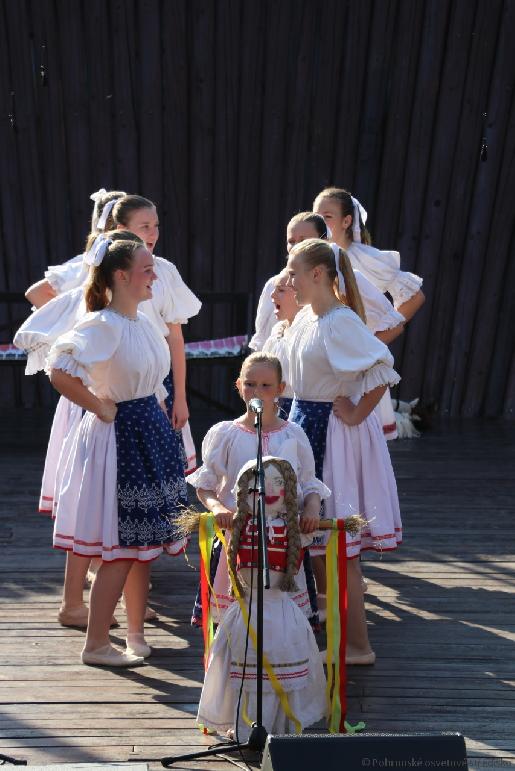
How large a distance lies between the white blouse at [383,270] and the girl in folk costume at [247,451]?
64.5 inches

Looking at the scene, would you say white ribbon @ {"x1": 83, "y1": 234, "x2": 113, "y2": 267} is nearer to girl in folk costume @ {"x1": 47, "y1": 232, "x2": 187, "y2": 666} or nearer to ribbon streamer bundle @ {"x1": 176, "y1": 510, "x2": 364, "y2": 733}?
girl in folk costume @ {"x1": 47, "y1": 232, "x2": 187, "y2": 666}

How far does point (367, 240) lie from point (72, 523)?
1829 mm

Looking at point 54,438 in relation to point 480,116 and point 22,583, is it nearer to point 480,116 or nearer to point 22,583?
point 22,583

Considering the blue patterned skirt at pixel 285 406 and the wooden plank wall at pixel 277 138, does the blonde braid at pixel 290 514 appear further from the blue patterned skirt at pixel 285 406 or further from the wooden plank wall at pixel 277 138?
the wooden plank wall at pixel 277 138

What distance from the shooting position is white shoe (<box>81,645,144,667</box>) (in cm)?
439

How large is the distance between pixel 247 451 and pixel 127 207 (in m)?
1.43

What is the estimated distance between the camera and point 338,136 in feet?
29.8

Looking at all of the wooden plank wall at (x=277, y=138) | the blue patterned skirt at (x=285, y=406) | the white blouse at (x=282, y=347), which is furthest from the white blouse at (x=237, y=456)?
the wooden plank wall at (x=277, y=138)

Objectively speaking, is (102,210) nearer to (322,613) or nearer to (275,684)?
(322,613)

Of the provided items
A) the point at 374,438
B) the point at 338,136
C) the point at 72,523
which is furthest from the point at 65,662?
the point at 338,136

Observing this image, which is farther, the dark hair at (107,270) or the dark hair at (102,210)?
the dark hair at (102,210)

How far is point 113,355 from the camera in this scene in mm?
4336

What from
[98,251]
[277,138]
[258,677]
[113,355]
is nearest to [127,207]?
[98,251]

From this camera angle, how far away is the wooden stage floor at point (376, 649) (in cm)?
385
